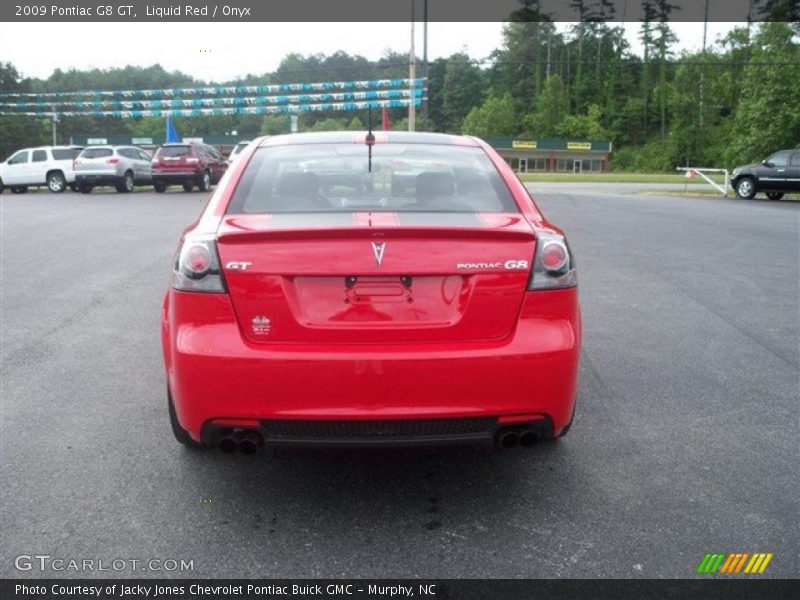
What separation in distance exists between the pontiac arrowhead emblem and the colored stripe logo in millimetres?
1666

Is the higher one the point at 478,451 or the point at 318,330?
the point at 318,330

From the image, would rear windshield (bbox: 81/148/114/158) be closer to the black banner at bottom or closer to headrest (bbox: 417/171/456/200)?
headrest (bbox: 417/171/456/200)

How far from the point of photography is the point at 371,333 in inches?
125

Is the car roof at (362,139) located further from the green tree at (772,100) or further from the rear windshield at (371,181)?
the green tree at (772,100)

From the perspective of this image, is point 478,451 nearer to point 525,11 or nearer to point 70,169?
→ point 70,169

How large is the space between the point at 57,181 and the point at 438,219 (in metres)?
29.2

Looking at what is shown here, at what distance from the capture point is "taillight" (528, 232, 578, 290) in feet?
11.0

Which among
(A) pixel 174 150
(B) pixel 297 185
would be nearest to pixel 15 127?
(A) pixel 174 150

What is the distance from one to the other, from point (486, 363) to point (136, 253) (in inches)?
352

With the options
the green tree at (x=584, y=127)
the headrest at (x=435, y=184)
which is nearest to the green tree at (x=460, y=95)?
the green tree at (x=584, y=127)

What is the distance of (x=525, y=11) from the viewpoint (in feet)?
325

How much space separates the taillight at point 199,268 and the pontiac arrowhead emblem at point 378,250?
2.05 feet

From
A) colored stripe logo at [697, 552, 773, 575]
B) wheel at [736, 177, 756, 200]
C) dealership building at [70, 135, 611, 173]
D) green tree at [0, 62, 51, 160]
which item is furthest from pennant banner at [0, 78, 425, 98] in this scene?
colored stripe logo at [697, 552, 773, 575]

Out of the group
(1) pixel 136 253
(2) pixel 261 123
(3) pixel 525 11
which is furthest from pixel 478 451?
(3) pixel 525 11
